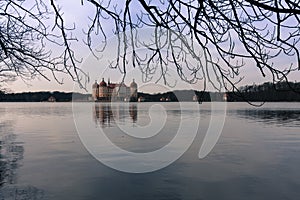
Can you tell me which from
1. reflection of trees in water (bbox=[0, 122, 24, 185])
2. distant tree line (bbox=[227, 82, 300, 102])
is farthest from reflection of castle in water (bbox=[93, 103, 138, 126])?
distant tree line (bbox=[227, 82, 300, 102])

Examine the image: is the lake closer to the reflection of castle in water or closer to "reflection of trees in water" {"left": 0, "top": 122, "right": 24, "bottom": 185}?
"reflection of trees in water" {"left": 0, "top": 122, "right": 24, "bottom": 185}

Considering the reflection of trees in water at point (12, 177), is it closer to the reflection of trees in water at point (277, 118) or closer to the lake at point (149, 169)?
the lake at point (149, 169)

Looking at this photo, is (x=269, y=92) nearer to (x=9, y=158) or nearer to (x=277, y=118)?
(x=9, y=158)

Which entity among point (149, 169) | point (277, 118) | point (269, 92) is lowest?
point (149, 169)

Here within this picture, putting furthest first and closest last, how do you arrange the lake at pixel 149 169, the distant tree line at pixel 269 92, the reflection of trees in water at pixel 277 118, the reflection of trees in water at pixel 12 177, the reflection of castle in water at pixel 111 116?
the reflection of castle in water at pixel 111 116 < the reflection of trees in water at pixel 277 118 < the lake at pixel 149 169 < the reflection of trees in water at pixel 12 177 < the distant tree line at pixel 269 92

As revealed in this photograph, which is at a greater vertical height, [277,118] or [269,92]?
[269,92]

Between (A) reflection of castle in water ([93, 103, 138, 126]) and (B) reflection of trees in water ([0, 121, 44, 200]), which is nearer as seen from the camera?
(B) reflection of trees in water ([0, 121, 44, 200])

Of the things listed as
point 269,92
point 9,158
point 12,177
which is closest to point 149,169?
point 12,177

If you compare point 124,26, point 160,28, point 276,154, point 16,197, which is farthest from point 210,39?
point 276,154

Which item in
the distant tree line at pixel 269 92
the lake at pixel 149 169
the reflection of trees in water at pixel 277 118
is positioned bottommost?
the lake at pixel 149 169

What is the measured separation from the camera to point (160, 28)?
2674 mm

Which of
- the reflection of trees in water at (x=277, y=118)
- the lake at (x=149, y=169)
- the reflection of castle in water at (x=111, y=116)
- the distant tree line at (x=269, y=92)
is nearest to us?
the distant tree line at (x=269, y=92)

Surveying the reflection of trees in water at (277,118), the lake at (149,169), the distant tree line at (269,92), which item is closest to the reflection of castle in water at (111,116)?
the reflection of trees in water at (277,118)

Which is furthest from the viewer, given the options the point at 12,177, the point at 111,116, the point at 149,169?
the point at 111,116
